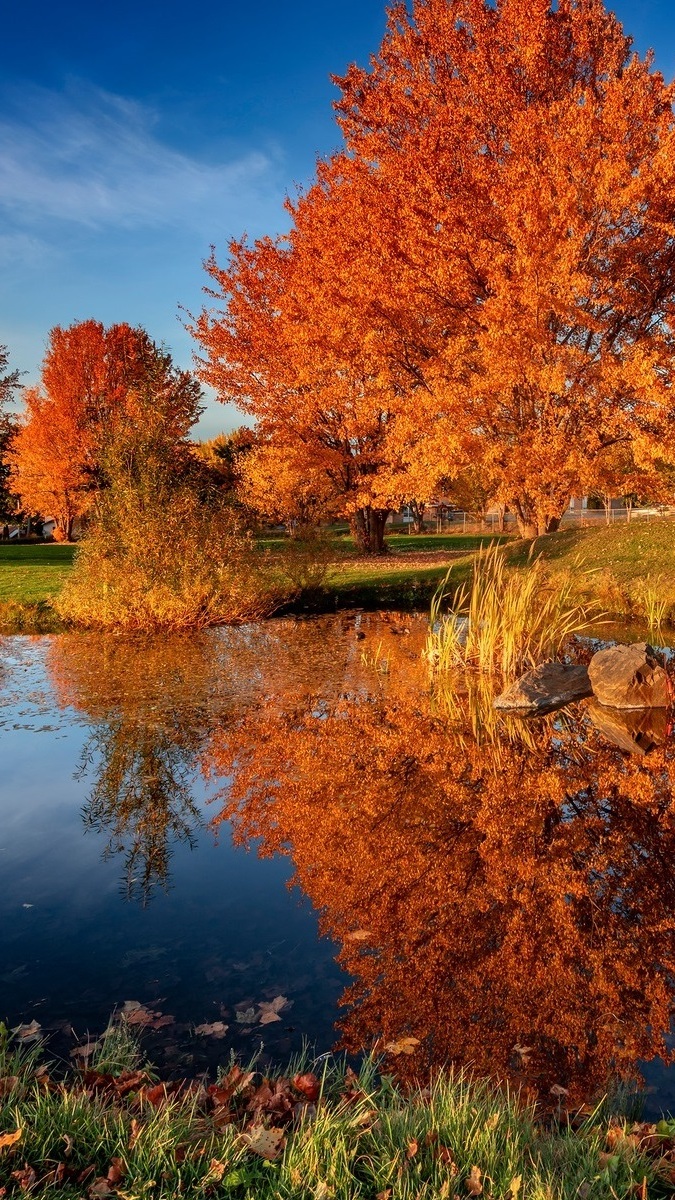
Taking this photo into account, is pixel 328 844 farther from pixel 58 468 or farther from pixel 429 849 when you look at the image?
pixel 58 468

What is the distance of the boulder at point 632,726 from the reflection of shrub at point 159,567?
29.1 feet

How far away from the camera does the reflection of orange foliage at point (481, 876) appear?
4.70m

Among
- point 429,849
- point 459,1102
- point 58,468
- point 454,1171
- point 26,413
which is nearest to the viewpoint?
point 454,1171

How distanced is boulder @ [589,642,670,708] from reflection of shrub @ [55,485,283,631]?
8.74 m

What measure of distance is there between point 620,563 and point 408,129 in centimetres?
1225

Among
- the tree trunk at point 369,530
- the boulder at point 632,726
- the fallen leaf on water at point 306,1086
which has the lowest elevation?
the boulder at point 632,726

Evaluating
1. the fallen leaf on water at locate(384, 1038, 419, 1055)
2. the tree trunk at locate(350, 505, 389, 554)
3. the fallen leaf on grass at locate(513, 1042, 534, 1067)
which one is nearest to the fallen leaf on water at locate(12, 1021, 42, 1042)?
the fallen leaf on water at locate(384, 1038, 419, 1055)

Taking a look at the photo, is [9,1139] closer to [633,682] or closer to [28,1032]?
[28,1032]

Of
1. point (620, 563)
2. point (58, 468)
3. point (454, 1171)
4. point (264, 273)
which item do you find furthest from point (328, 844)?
point (58, 468)

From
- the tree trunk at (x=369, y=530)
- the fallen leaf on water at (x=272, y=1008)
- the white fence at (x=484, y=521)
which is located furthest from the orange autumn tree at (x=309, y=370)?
the white fence at (x=484, y=521)

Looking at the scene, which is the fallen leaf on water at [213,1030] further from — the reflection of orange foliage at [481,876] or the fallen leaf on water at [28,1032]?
the fallen leaf on water at [28,1032]

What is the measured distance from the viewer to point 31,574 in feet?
84.3

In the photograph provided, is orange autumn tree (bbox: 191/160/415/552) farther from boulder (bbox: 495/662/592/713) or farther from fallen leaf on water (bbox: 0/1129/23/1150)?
fallen leaf on water (bbox: 0/1129/23/1150)

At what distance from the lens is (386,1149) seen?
321 cm
